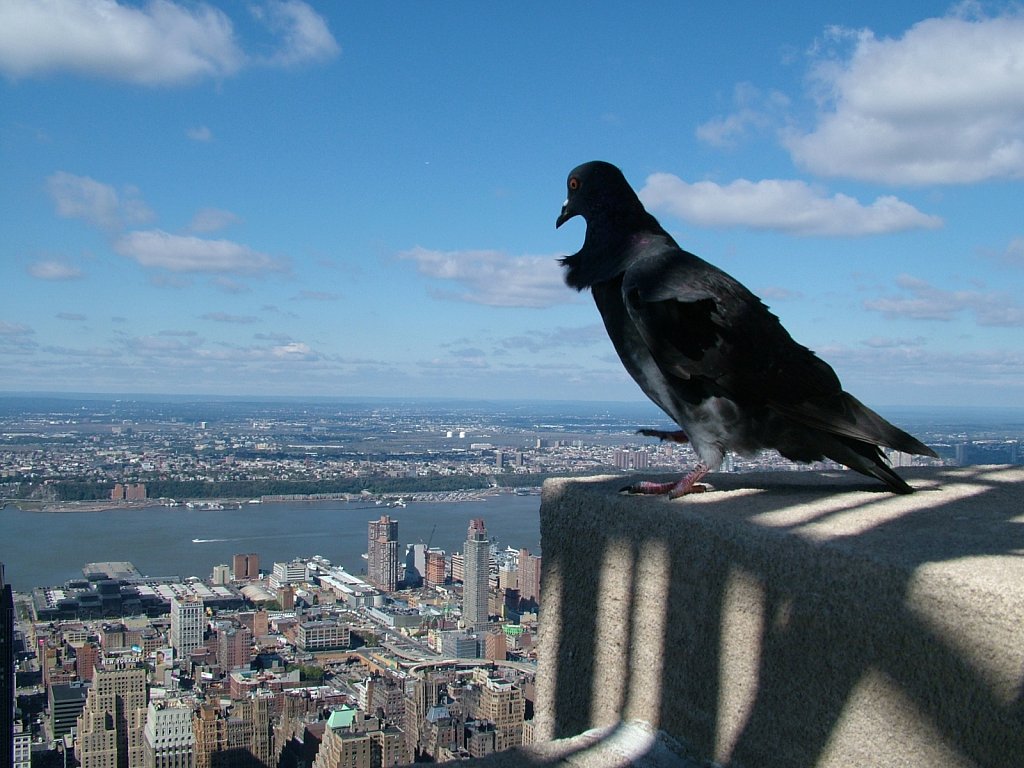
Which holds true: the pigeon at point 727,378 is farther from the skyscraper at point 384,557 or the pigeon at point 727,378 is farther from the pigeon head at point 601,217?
the skyscraper at point 384,557

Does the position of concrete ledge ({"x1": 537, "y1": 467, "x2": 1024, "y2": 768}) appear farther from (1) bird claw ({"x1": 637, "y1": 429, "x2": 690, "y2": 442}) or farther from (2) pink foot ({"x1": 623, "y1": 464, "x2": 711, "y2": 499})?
(1) bird claw ({"x1": 637, "y1": 429, "x2": 690, "y2": 442})

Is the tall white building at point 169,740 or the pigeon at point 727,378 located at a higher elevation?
the pigeon at point 727,378

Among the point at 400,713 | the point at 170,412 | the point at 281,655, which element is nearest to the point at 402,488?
the point at 281,655

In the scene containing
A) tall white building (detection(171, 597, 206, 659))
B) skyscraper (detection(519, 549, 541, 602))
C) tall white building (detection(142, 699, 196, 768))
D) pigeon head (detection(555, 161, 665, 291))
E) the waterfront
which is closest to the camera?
pigeon head (detection(555, 161, 665, 291))

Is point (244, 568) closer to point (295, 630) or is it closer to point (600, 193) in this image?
point (295, 630)

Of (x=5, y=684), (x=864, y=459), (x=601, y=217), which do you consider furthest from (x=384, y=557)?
(x=864, y=459)

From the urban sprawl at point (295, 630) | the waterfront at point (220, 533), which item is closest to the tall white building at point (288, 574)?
the urban sprawl at point (295, 630)

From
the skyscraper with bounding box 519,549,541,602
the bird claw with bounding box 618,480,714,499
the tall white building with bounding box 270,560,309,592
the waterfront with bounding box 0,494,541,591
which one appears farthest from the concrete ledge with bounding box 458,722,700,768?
the tall white building with bounding box 270,560,309,592
